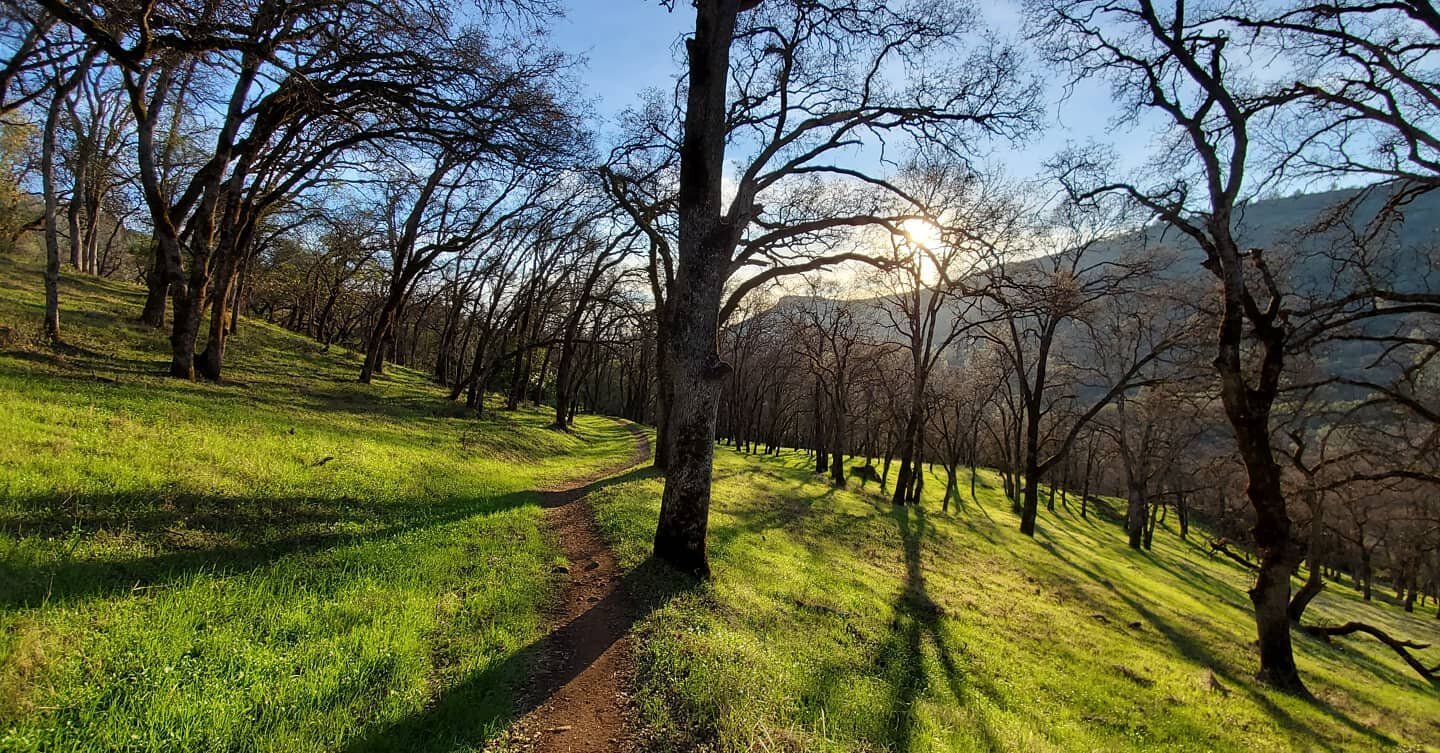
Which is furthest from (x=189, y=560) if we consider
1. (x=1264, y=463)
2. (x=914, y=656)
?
(x=1264, y=463)

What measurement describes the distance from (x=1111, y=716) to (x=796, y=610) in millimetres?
4097

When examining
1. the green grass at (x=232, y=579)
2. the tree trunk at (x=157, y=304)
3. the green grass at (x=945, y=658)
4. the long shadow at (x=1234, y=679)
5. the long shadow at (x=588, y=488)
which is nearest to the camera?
the green grass at (x=232, y=579)

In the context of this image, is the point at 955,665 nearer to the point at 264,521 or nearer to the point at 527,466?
the point at 264,521

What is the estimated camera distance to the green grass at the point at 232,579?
2.87 metres

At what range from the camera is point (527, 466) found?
50.1 ft

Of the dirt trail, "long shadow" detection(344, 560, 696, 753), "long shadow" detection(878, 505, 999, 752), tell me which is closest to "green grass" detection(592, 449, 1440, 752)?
"long shadow" detection(878, 505, 999, 752)

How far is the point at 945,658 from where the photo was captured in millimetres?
7020

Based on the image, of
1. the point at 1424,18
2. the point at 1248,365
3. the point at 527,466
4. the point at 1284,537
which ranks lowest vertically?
the point at 527,466

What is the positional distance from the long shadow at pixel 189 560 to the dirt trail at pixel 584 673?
2.44 metres

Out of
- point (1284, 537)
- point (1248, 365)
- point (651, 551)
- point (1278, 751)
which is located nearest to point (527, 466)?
point (651, 551)

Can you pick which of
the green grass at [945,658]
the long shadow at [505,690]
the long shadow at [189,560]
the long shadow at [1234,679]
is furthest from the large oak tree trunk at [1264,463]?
the long shadow at [189,560]

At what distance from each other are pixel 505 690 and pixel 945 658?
572 cm

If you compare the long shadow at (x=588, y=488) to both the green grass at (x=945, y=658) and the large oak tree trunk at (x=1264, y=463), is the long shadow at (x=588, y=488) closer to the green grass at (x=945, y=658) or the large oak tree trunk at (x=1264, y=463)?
the green grass at (x=945, y=658)

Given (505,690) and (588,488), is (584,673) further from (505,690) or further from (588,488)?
(588,488)
